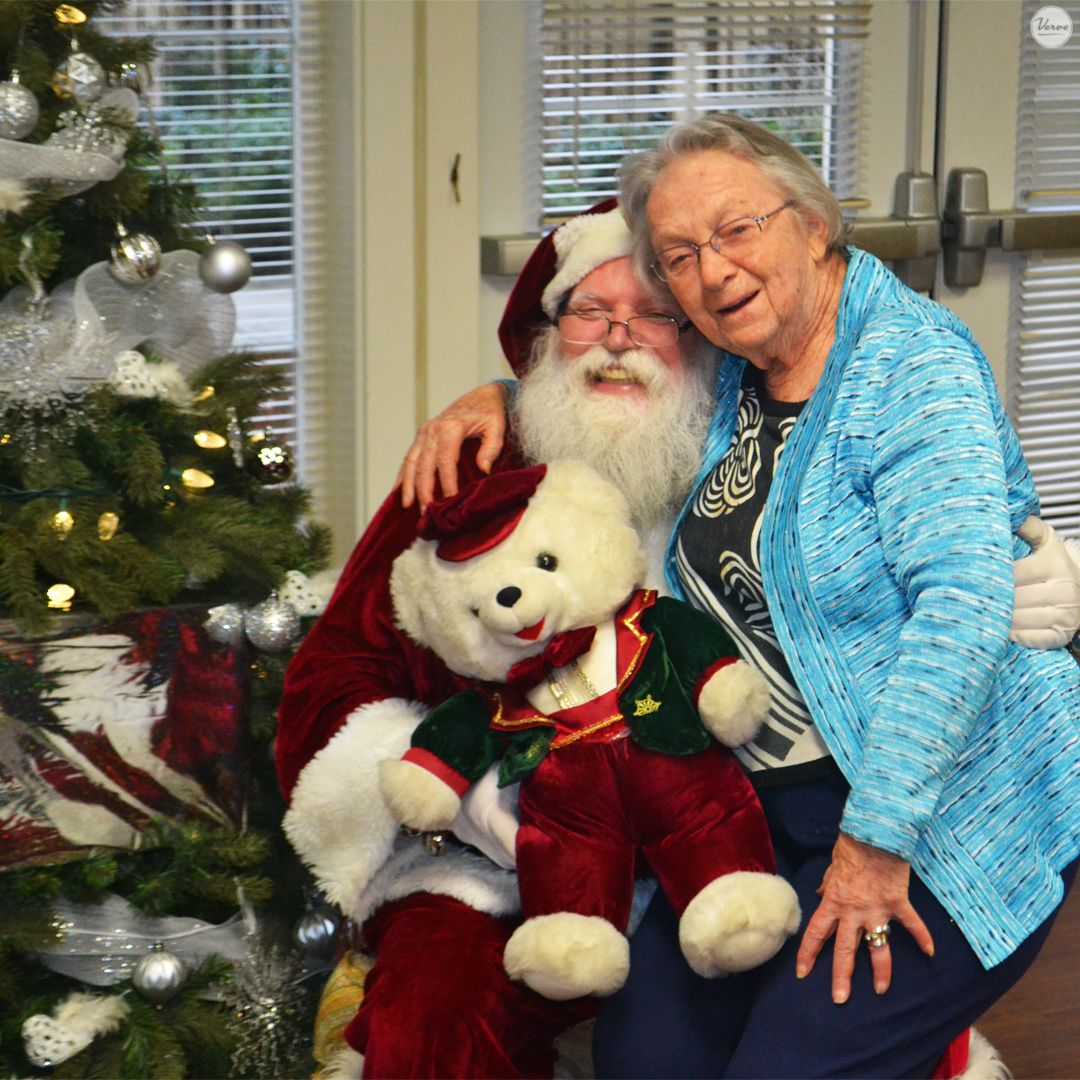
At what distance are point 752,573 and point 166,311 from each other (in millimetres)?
938

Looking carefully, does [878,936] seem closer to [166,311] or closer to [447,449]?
[447,449]

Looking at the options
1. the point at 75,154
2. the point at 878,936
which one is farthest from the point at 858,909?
the point at 75,154

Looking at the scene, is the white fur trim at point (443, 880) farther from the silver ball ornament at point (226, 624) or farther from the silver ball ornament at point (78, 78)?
the silver ball ornament at point (78, 78)

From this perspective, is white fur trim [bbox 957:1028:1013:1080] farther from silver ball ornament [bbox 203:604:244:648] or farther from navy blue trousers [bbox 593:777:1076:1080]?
silver ball ornament [bbox 203:604:244:648]

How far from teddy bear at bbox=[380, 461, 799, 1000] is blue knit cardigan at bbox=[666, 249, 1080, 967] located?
130 mm

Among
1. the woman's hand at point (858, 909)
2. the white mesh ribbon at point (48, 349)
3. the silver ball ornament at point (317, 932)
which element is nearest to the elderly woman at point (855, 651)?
the woman's hand at point (858, 909)

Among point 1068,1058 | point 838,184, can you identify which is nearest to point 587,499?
point 1068,1058

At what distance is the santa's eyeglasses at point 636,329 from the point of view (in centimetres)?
191

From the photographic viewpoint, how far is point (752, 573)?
1.71 meters

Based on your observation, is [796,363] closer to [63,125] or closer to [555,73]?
[63,125]

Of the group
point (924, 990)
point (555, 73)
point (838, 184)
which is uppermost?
point (555, 73)

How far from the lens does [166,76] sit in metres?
2.90

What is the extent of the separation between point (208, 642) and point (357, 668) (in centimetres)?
26

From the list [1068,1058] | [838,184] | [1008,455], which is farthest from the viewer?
[838,184]
